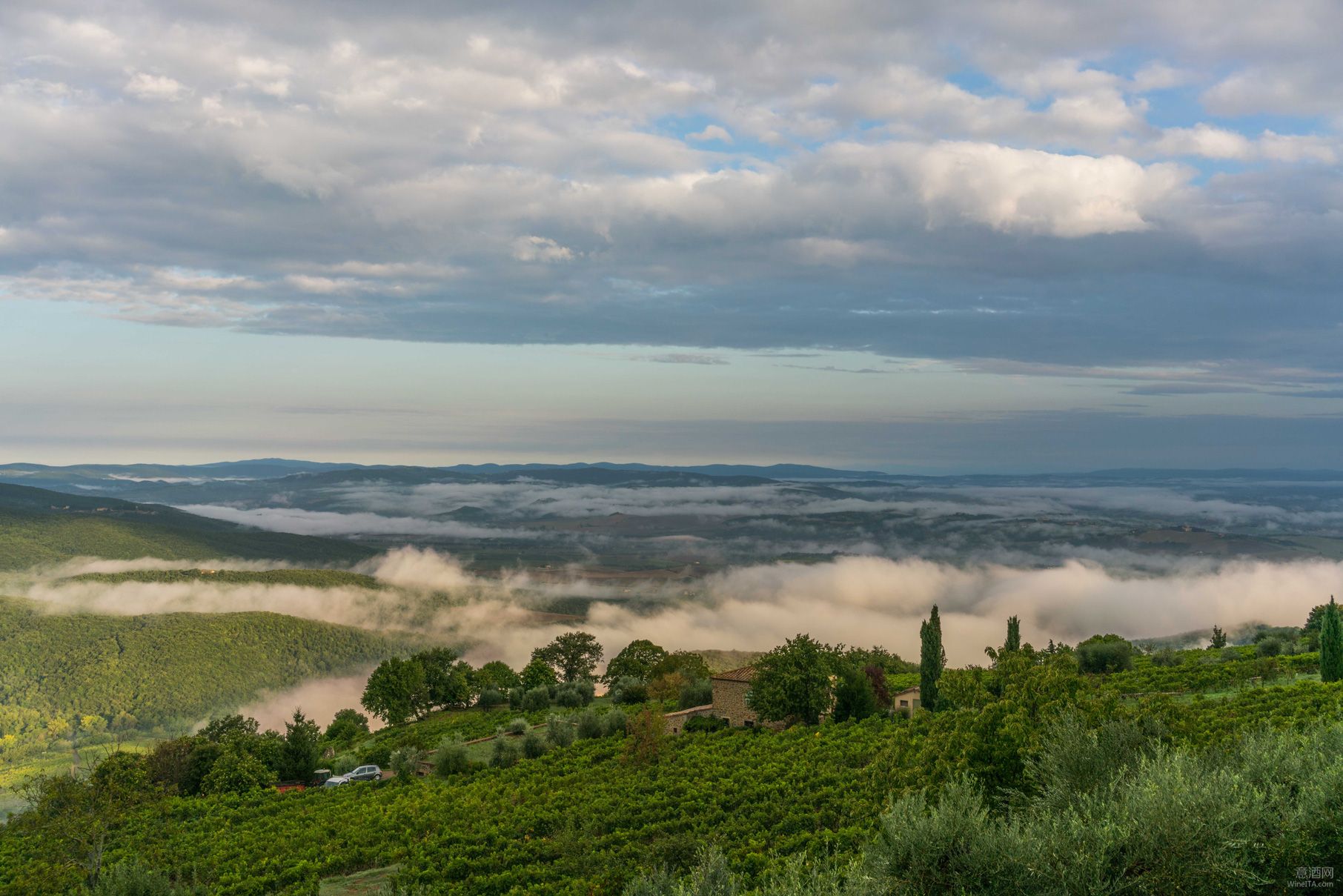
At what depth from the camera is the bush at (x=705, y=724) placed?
49.4 meters

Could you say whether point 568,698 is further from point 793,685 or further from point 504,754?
point 793,685

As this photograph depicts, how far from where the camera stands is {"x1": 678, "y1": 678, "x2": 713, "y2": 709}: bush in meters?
57.9

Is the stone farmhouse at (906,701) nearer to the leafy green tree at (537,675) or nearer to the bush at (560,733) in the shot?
the bush at (560,733)

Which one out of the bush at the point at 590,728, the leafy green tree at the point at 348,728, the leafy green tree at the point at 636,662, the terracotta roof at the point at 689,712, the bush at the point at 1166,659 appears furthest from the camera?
the leafy green tree at the point at 636,662

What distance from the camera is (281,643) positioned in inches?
6732

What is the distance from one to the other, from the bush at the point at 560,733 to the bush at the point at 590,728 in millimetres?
649

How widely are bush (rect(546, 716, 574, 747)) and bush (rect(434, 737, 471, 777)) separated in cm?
465

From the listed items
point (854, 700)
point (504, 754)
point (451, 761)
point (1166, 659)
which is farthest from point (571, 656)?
point (1166, 659)

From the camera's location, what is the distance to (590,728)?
50.2m

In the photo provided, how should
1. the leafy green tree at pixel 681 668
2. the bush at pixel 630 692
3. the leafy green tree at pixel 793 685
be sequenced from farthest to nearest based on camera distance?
the leafy green tree at pixel 681 668 < the bush at pixel 630 692 < the leafy green tree at pixel 793 685

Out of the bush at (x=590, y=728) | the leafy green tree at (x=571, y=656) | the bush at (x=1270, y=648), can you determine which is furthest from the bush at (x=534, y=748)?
the bush at (x=1270, y=648)

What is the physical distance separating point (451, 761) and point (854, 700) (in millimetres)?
21853

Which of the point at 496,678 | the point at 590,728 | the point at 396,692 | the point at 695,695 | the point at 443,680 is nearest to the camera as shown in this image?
the point at 590,728

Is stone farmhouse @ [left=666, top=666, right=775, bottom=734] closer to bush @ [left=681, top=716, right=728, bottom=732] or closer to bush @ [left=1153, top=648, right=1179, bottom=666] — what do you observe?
bush @ [left=681, top=716, right=728, bottom=732]
